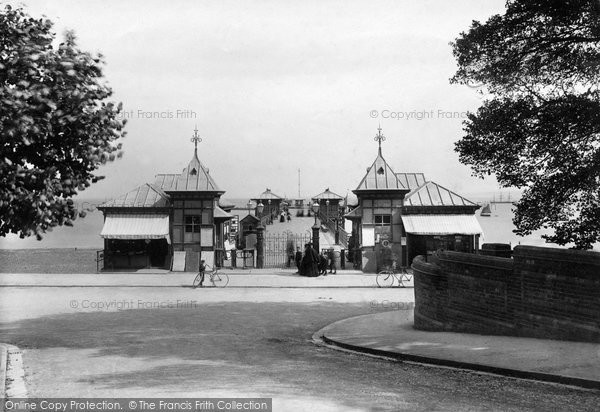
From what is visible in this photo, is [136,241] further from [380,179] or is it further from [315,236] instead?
[380,179]

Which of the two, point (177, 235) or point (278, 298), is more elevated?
point (177, 235)

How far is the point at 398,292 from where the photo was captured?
75.8 ft

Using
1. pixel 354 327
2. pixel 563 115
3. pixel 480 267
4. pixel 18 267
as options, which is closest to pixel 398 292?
pixel 354 327

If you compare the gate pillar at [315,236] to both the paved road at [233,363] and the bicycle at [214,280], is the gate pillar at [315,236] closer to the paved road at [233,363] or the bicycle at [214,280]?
the bicycle at [214,280]

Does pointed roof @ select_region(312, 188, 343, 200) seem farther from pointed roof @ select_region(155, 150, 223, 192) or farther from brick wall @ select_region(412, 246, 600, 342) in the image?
brick wall @ select_region(412, 246, 600, 342)

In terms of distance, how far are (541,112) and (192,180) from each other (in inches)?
835

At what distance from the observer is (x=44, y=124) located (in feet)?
23.4

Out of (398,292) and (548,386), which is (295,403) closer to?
(548,386)

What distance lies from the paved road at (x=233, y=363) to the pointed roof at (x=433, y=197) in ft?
39.3

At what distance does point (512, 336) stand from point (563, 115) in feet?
14.0

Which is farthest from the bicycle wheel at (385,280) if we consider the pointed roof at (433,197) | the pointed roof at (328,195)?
the pointed roof at (328,195)

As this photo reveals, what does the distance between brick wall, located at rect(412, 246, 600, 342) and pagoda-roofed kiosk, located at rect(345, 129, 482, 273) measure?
15250mm

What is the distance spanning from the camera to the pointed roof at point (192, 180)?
100 feet

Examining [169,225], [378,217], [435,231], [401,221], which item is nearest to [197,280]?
[169,225]
